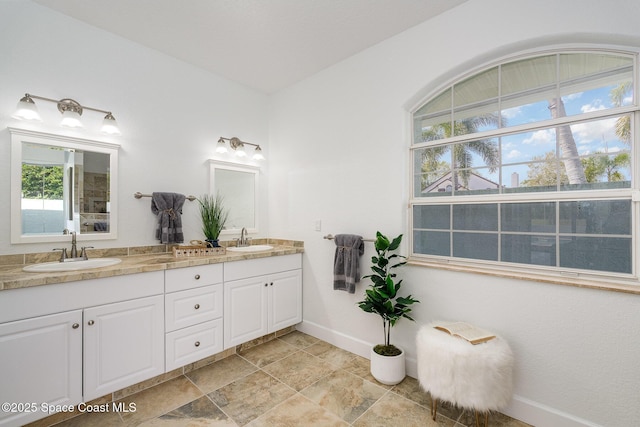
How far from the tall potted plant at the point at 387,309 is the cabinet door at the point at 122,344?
1561 mm

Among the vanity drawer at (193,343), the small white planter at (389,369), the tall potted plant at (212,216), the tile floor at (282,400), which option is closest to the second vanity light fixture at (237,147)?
the tall potted plant at (212,216)

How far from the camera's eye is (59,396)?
1661 millimetres

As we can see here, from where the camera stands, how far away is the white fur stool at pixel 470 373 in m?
1.57

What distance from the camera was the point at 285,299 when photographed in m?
2.96

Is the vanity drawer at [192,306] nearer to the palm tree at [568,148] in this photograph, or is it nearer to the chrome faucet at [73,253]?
the chrome faucet at [73,253]

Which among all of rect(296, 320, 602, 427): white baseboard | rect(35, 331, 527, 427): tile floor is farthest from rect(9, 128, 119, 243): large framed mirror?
rect(296, 320, 602, 427): white baseboard

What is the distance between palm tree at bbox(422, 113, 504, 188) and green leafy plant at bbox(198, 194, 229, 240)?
203 centimetres

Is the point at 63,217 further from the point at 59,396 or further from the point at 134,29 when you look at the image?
the point at 134,29

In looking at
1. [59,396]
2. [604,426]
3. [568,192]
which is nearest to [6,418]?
[59,396]

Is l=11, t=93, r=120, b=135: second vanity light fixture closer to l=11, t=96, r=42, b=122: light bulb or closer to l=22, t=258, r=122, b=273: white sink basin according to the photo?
l=11, t=96, r=42, b=122: light bulb

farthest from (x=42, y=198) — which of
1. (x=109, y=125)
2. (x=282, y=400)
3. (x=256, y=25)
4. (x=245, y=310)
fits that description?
(x=282, y=400)

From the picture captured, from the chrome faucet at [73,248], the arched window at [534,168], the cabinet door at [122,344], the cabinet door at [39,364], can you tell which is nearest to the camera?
the cabinet door at [39,364]

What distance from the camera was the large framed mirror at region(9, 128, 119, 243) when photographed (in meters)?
2.00

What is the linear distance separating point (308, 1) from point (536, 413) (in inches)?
122
